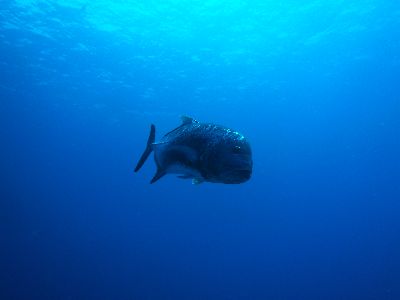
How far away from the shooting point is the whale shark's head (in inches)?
94.0

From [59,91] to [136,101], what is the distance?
8.25 meters

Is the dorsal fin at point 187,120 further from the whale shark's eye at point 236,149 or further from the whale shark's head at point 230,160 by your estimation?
the whale shark's eye at point 236,149

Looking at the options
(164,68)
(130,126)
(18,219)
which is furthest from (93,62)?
(18,219)

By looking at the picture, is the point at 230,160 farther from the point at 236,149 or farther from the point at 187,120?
the point at 187,120

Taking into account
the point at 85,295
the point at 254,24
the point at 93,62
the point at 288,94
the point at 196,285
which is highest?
the point at 288,94

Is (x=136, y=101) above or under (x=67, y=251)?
above

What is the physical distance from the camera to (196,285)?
41281mm

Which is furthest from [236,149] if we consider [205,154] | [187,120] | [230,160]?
[187,120]

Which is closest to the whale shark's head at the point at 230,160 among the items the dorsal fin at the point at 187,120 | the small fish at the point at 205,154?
the small fish at the point at 205,154

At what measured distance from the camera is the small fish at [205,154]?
2410 mm

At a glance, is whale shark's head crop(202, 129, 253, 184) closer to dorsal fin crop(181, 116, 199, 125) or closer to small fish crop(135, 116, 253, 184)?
small fish crop(135, 116, 253, 184)

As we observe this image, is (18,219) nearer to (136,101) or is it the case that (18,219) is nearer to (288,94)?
(136,101)

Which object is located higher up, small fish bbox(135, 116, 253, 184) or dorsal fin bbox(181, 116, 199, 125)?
dorsal fin bbox(181, 116, 199, 125)

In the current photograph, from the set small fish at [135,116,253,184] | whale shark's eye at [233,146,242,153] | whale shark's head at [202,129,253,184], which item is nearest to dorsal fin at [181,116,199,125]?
small fish at [135,116,253,184]
